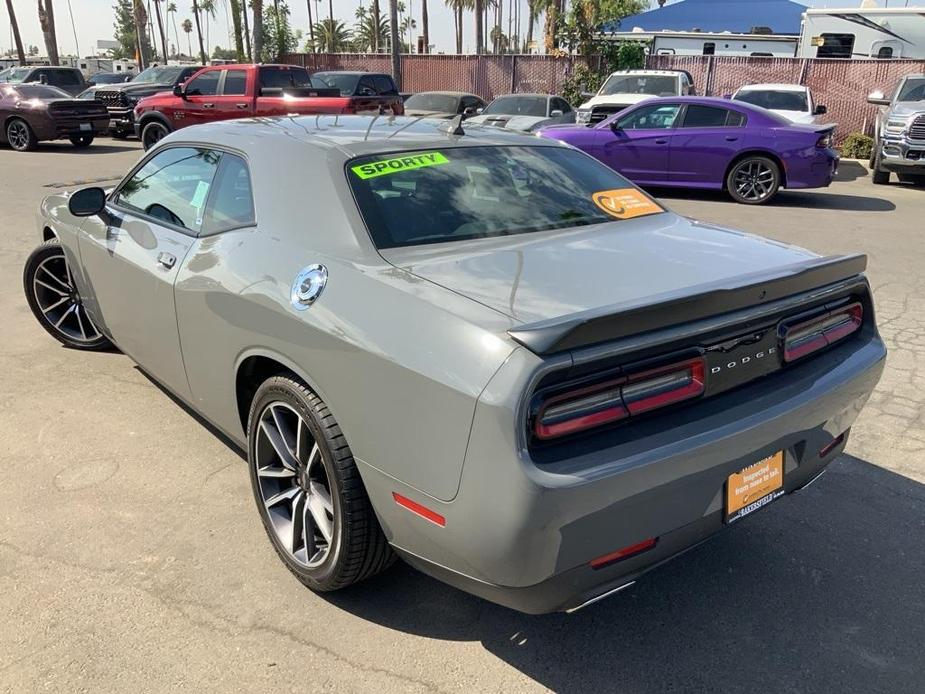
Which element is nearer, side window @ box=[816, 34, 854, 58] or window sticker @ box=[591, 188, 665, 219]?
window sticker @ box=[591, 188, 665, 219]

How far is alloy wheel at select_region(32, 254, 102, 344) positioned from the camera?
16.1ft

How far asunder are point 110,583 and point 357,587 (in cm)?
90

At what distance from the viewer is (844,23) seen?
20031 mm

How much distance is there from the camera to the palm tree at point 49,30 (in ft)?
122

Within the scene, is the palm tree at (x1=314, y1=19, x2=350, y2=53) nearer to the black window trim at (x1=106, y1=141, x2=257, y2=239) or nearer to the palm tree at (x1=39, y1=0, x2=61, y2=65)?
the palm tree at (x1=39, y1=0, x2=61, y2=65)

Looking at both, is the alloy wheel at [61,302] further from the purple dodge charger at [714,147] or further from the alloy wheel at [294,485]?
the purple dodge charger at [714,147]

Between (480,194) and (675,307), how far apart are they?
3.88ft

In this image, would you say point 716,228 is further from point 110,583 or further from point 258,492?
point 110,583

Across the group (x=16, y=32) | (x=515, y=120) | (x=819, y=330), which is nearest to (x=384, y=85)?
(x=515, y=120)

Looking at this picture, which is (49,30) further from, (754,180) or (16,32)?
(754,180)

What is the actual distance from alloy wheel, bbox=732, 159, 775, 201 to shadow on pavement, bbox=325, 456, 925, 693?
879 cm

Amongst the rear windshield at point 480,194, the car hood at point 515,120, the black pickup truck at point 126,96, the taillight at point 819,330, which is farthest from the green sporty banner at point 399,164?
the black pickup truck at point 126,96

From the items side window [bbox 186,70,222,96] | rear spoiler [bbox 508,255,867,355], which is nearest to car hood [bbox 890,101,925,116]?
rear spoiler [bbox 508,255,867,355]

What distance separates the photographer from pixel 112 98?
19.1 m
